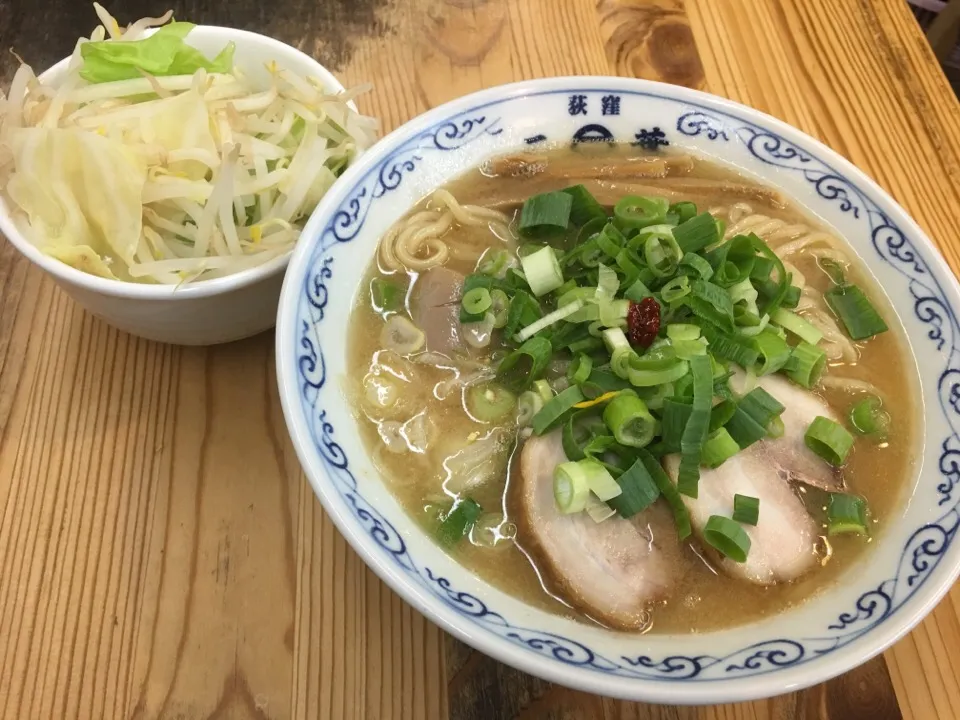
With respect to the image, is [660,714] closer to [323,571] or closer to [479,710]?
[479,710]

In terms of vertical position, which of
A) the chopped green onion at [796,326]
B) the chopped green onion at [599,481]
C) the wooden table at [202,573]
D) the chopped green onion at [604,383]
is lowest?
the wooden table at [202,573]

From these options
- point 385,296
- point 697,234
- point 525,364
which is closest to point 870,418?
point 697,234

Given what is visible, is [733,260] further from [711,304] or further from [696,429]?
[696,429]

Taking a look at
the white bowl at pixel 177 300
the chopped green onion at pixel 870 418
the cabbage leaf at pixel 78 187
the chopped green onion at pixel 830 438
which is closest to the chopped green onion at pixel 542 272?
the white bowl at pixel 177 300

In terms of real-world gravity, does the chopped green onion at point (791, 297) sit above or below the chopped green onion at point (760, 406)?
above

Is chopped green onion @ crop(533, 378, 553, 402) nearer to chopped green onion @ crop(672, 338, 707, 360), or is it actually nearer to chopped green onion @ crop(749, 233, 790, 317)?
chopped green onion @ crop(672, 338, 707, 360)

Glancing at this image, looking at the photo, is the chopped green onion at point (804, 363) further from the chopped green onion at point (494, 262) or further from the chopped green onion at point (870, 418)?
the chopped green onion at point (494, 262)

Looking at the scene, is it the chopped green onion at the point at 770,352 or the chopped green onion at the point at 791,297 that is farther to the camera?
the chopped green onion at the point at 791,297

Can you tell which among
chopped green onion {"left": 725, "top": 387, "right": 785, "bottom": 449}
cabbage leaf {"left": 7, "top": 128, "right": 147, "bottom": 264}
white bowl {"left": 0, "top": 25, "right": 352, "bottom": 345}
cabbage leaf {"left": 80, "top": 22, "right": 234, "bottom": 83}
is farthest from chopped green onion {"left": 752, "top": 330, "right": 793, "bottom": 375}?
cabbage leaf {"left": 80, "top": 22, "right": 234, "bottom": 83}

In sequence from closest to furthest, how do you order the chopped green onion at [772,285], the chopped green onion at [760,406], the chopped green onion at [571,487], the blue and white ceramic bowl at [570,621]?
the blue and white ceramic bowl at [570,621] < the chopped green onion at [571,487] < the chopped green onion at [760,406] < the chopped green onion at [772,285]
